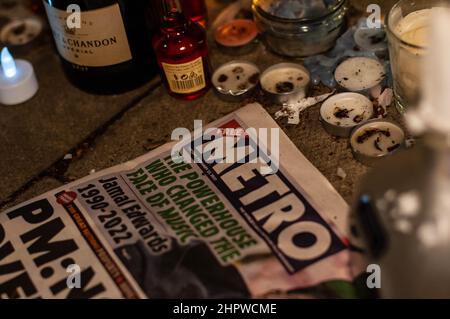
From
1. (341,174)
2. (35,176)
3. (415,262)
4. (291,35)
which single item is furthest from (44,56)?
(415,262)

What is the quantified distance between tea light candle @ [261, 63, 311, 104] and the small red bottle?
7cm

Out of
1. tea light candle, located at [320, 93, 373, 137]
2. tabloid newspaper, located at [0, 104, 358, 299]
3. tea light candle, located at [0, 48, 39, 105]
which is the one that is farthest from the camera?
tea light candle, located at [0, 48, 39, 105]

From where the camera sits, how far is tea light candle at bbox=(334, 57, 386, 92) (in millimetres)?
697

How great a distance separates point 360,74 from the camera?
0.71 m

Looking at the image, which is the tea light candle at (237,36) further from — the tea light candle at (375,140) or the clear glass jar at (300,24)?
the tea light candle at (375,140)

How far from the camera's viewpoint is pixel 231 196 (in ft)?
2.03

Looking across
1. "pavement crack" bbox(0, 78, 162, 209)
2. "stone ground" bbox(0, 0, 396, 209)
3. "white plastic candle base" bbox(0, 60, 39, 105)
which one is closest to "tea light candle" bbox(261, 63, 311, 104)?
"stone ground" bbox(0, 0, 396, 209)

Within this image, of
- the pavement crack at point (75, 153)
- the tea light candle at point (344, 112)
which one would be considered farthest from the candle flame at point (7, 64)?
the tea light candle at point (344, 112)

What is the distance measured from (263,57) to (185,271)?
315 millimetres

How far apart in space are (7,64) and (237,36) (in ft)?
0.87

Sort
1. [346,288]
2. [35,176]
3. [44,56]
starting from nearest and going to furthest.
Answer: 1. [346,288]
2. [35,176]
3. [44,56]

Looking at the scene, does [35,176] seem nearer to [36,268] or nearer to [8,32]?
[36,268]

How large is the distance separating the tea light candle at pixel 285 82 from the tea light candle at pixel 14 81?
10.7 inches

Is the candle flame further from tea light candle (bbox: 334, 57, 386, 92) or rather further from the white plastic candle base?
tea light candle (bbox: 334, 57, 386, 92)
